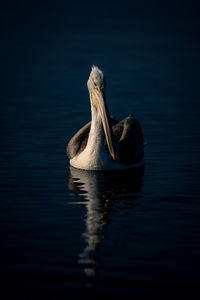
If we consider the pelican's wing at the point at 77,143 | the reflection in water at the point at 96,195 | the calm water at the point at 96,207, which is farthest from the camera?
the pelican's wing at the point at 77,143

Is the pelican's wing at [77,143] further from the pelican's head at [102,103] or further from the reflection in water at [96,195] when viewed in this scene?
the pelican's head at [102,103]

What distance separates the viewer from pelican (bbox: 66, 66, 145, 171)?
9734mm

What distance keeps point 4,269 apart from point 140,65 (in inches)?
1267

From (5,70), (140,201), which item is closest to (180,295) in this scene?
(140,201)

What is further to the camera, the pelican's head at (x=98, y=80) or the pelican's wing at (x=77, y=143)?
the pelican's wing at (x=77, y=143)

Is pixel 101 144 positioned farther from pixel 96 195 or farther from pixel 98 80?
pixel 96 195

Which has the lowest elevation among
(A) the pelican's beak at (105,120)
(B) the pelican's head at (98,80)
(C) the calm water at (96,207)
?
(C) the calm water at (96,207)

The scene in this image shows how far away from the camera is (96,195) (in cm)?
861

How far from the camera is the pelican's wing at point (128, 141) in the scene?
10062 mm

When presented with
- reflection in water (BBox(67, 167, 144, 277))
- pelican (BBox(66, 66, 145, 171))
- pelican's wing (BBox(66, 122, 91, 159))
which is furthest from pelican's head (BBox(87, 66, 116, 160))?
pelican's wing (BBox(66, 122, 91, 159))

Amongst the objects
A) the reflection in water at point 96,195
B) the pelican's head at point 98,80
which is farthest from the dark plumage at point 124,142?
the pelican's head at point 98,80

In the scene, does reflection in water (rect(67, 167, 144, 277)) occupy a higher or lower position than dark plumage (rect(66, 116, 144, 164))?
lower

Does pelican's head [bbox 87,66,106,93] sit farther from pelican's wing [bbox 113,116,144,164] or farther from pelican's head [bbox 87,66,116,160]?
pelican's wing [bbox 113,116,144,164]

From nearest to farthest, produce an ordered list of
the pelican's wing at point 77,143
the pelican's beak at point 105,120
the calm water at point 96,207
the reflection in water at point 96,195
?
the calm water at point 96,207 < the reflection in water at point 96,195 < the pelican's beak at point 105,120 < the pelican's wing at point 77,143
